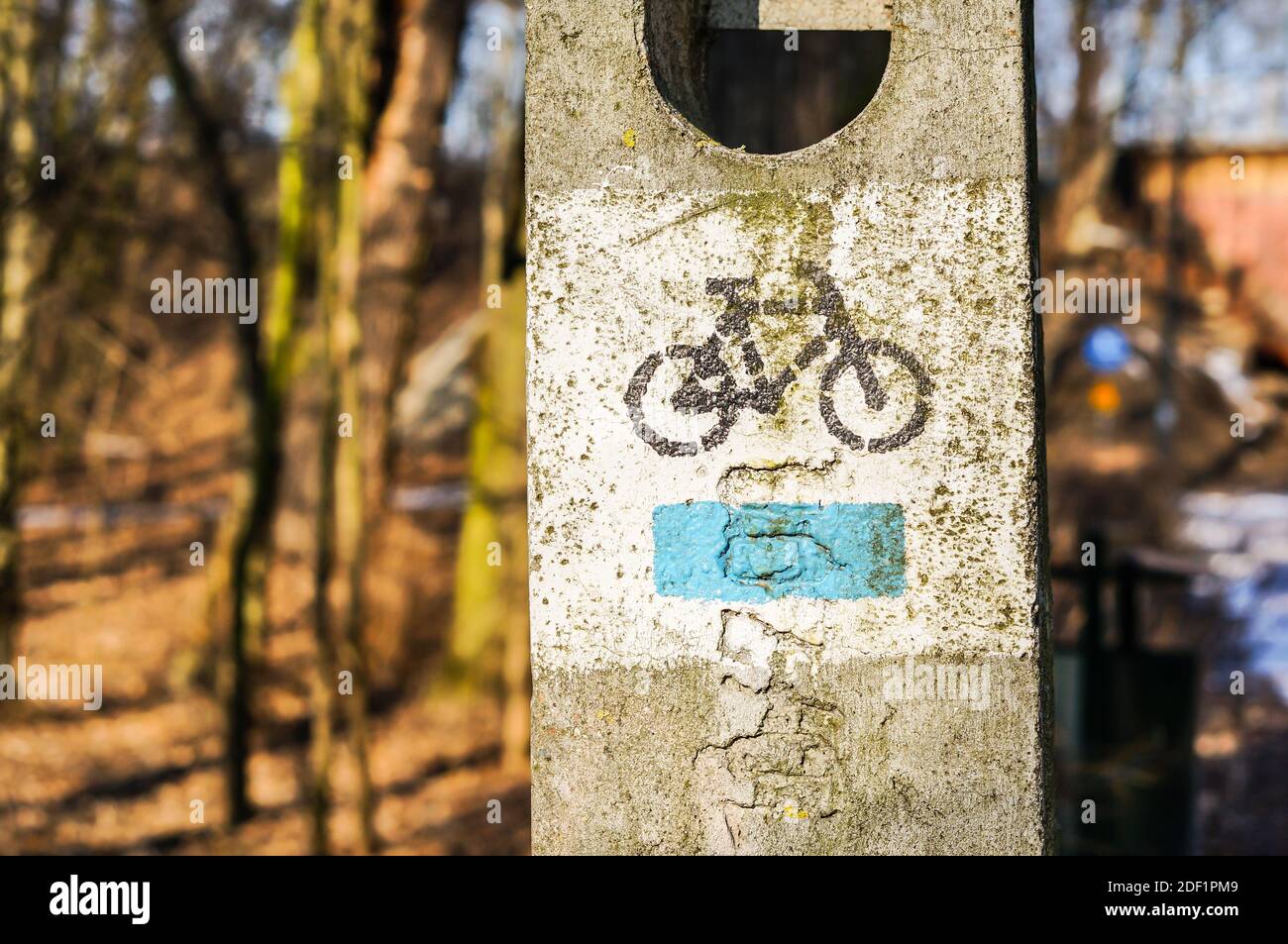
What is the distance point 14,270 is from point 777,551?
639cm

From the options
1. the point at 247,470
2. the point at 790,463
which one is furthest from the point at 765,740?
the point at 247,470

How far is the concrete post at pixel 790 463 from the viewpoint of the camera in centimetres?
252

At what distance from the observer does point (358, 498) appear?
6363 mm

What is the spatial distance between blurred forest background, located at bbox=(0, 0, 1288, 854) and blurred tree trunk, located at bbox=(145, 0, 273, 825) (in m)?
0.02

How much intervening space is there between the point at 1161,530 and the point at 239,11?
1163 centimetres

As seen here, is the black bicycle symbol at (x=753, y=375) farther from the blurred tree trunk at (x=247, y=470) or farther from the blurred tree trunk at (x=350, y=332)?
the blurred tree trunk at (x=247, y=470)

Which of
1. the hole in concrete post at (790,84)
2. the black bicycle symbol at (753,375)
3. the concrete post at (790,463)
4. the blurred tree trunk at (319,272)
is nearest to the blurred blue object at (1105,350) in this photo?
the hole in concrete post at (790,84)

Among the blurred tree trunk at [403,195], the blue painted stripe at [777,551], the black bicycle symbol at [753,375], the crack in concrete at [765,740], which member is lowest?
the crack in concrete at [765,740]

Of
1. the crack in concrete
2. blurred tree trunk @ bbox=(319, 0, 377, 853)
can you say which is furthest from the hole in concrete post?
the crack in concrete

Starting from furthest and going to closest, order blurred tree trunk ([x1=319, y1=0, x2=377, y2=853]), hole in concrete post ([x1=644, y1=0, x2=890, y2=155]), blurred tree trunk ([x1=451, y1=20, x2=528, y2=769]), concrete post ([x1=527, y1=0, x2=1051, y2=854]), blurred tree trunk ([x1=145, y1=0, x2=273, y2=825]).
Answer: blurred tree trunk ([x1=451, y1=20, x2=528, y2=769]) → hole in concrete post ([x1=644, y1=0, x2=890, y2=155]) → blurred tree trunk ([x1=145, y1=0, x2=273, y2=825]) → blurred tree trunk ([x1=319, y1=0, x2=377, y2=853]) → concrete post ([x1=527, y1=0, x2=1051, y2=854])

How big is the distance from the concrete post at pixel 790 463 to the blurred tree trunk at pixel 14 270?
17.9 feet

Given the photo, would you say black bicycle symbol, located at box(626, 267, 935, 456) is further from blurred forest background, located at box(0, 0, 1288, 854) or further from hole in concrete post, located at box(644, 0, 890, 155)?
hole in concrete post, located at box(644, 0, 890, 155)

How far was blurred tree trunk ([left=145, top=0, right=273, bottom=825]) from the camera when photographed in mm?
7172

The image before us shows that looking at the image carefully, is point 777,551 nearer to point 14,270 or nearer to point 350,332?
point 350,332
